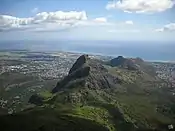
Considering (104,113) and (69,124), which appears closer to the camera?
(69,124)

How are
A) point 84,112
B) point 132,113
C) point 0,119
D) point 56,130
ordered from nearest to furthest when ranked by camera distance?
1. point 56,130
2. point 0,119
3. point 84,112
4. point 132,113

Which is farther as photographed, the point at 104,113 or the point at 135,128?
the point at 104,113

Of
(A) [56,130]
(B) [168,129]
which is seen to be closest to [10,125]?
(A) [56,130]

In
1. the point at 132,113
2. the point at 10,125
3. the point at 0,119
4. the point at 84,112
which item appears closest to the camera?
the point at 10,125

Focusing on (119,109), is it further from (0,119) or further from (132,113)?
(0,119)

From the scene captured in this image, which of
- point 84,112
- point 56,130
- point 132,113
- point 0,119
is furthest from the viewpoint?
point 132,113

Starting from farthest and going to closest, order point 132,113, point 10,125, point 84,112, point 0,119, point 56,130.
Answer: point 132,113 → point 84,112 → point 0,119 → point 10,125 → point 56,130

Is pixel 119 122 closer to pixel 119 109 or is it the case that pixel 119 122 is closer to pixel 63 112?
pixel 119 109

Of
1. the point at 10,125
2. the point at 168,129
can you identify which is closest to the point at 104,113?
the point at 168,129

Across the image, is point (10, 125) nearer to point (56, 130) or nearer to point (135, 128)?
point (56, 130)
